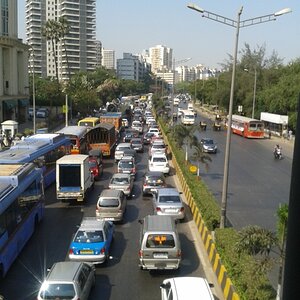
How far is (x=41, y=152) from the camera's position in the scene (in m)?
26.7

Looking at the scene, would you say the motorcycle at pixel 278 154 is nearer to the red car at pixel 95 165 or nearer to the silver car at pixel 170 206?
the red car at pixel 95 165

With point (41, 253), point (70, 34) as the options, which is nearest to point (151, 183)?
point (41, 253)

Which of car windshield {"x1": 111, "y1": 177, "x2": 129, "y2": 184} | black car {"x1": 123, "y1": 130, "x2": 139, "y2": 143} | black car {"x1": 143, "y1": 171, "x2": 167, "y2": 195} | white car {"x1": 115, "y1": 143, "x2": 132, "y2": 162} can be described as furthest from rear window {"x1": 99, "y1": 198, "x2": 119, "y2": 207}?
black car {"x1": 123, "y1": 130, "x2": 139, "y2": 143}

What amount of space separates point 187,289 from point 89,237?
527 cm

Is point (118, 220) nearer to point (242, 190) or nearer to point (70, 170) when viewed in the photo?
point (70, 170)

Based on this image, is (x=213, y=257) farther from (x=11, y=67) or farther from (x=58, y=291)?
(x=11, y=67)

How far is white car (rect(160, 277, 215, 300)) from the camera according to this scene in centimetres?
1018

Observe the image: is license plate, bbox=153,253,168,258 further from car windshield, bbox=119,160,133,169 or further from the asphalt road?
car windshield, bbox=119,160,133,169

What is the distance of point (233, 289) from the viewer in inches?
444

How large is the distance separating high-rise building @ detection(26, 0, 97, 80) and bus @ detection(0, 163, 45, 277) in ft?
576

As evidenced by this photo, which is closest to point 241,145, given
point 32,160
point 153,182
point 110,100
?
point 153,182

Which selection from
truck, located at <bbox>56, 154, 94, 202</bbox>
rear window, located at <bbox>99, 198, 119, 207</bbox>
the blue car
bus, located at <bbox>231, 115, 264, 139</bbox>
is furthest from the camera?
bus, located at <bbox>231, 115, 264, 139</bbox>

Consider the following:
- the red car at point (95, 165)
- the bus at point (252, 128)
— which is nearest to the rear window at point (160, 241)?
the red car at point (95, 165)

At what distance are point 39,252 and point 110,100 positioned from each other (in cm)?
10015
